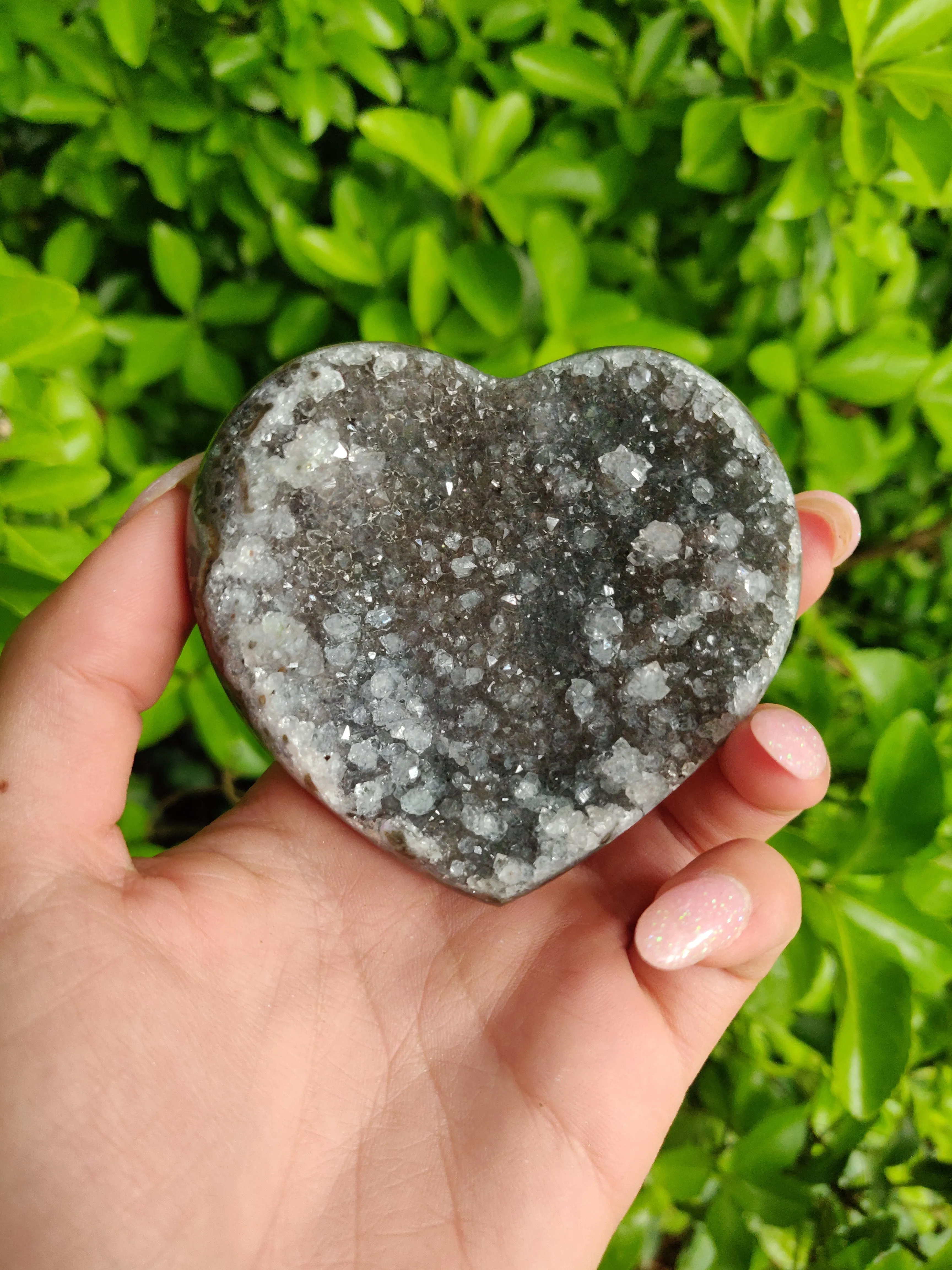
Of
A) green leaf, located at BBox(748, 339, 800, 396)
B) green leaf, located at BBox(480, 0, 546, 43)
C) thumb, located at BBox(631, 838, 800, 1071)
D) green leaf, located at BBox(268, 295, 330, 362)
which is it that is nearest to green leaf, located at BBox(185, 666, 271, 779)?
green leaf, located at BBox(268, 295, 330, 362)

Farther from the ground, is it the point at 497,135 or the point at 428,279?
the point at 497,135

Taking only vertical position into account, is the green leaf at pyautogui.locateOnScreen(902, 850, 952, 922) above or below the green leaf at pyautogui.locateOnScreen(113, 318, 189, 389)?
below

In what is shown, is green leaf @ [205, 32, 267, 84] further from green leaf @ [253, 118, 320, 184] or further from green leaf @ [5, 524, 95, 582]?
green leaf @ [5, 524, 95, 582]

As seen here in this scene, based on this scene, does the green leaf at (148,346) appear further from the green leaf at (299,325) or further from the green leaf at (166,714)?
the green leaf at (166,714)

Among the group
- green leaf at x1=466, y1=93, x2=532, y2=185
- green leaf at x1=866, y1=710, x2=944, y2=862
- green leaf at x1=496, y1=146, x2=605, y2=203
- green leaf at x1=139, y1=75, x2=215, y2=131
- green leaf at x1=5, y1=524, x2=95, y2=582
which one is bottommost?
green leaf at x1=866, y1=710, x2=944, y2=862

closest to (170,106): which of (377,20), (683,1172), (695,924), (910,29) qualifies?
(377,20)

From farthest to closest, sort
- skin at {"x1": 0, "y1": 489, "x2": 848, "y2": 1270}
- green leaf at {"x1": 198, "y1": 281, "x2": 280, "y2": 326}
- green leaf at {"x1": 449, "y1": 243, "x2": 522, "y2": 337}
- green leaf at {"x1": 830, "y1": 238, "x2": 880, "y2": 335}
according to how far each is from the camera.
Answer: green leaf at {"x1": 198, "y1": 281, "x2": 280, "y2": 326} → green leaf at {"x1": 830, "y1": 238, "x2": 880, "y2": 335} → green leaf at {"x1": 449, "y1": 243, "x2": 522, "y2": 337} → skin at {"x1": 0, "y1": 489, "x2": 848, "y2": 1270}

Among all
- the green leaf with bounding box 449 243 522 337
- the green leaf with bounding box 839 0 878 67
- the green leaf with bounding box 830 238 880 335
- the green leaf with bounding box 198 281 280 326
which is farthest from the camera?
the green leaf with bounding box 198 281 280 326

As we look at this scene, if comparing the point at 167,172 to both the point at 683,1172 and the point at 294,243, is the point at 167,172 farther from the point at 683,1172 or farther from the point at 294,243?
the point at 683,1172
